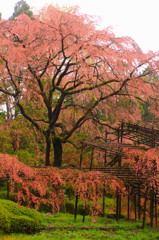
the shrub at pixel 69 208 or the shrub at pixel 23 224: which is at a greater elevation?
the shrub at pixel 23 224

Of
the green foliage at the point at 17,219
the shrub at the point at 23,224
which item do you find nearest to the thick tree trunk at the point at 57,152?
the green foliage at the point at 17,219

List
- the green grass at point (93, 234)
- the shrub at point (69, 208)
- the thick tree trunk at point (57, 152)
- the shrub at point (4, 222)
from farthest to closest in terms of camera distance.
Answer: the shrub at point (69, 208) → the thick tree trunk at point (57, 152) → the green grass at point (93, 234) → the shrub at point (4, 222)

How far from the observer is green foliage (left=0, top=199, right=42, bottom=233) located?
22.9ft

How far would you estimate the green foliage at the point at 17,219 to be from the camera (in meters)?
6.99

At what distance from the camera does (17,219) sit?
24.4 ft

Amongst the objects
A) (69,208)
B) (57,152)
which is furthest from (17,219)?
(69,208)

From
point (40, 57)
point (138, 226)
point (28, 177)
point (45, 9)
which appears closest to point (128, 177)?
point (138, 226)

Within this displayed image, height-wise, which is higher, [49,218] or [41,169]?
[41,169]

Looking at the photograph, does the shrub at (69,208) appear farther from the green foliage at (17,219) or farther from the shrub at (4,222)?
the shrub at (4,222)

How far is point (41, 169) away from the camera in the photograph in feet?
32.8

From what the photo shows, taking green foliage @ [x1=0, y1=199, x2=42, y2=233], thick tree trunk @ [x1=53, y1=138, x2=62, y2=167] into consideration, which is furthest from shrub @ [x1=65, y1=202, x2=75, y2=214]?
green foliage @ [x1=0, y1=199, x2=42, y2=233]

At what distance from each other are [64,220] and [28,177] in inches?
86.0

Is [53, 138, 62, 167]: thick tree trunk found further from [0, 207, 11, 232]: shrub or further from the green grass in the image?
[0, 207, 11, 232]: shrub

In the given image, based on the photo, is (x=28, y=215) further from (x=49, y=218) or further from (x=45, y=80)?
(x=45, y=80)
